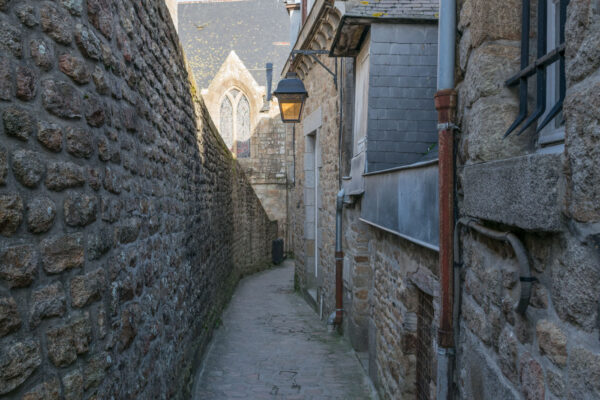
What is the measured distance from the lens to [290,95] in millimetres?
7406

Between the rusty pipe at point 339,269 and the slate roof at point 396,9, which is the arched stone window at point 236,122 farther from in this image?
the slate roof at point 396,9

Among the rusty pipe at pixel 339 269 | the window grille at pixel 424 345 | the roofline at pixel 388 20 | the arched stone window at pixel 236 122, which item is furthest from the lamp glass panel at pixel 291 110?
the arched stone window at pixel 236 122

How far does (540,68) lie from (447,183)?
2.68 ft

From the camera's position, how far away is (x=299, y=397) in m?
A: 5.04

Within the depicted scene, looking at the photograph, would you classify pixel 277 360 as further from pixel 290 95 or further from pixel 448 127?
pixel 448 127

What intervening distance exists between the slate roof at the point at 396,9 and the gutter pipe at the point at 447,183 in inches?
104

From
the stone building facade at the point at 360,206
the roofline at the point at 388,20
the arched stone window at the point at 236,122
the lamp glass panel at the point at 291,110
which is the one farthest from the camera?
the arched stone window at the point at 236,122

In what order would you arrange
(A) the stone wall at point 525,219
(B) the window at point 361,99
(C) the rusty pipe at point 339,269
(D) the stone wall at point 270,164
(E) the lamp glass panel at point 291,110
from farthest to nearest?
1. (D) the stone wall at point 270,164
2. (E) the lamp glass panel at point 291,110
3. (C) the rusty pipe at point 339,269
4. (B) the window at point 361,99
5. (A) the stone wall at point 525,219

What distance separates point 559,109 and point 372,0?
13.2ft

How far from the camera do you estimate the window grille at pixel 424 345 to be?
11.9 ft

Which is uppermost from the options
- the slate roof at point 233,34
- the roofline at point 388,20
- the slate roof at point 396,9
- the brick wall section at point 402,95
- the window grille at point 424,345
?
the slate roof at point 233,34

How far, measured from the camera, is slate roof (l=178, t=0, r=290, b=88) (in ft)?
74.0

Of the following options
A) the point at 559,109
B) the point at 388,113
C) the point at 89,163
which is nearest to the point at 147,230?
the point at 89,163

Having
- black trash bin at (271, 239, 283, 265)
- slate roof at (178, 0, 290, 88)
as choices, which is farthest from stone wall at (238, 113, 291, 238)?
slate roof at (178, 0, 290, 88)
